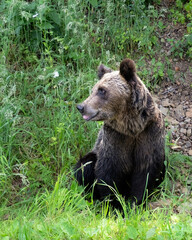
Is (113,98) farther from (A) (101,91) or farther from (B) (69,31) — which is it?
(B) (69,31)

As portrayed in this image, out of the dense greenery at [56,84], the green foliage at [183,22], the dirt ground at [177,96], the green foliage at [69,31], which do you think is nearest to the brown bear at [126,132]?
the dense greenery at [56,84]

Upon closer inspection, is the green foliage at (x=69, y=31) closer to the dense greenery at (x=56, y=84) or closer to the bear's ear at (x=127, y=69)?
the dense greenery at (x=56, y=84)

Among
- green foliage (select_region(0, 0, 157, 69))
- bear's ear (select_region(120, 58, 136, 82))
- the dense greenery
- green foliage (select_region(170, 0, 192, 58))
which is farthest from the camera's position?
green foliage (select_region(170, 0, 192, 58))

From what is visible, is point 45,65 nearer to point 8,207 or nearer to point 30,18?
point 30,18

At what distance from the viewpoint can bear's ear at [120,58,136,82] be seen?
3381 millimetres

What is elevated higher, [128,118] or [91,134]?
[128,118]

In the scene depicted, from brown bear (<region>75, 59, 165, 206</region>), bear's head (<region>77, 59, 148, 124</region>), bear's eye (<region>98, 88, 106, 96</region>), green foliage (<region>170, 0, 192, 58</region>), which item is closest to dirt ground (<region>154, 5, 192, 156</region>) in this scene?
green foliage (<region>170, 0, 192, 58</region>)

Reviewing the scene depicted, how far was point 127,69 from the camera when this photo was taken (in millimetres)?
3416

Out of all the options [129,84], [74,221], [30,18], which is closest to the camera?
[74,221]

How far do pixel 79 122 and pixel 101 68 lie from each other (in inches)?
42.5

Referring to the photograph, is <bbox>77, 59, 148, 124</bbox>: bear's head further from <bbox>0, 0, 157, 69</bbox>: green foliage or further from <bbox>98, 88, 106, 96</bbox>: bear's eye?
<bbox>0, 0, 157, 69</bbox>: green foliage

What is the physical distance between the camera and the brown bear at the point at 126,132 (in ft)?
11.3

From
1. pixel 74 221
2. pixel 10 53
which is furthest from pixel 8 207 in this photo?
pixel 10 53

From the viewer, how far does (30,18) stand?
200 inches
